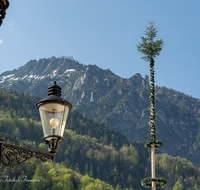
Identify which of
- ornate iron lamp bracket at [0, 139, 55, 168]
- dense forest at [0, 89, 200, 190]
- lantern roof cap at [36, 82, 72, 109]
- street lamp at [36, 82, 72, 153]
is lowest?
ornate iron lamp bracket at [0, 139, 55, 168]

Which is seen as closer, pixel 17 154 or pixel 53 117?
pixel 17 154

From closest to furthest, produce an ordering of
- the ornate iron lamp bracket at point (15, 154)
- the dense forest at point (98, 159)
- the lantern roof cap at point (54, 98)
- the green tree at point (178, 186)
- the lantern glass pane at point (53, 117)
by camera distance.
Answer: the ornate iron lamp bracket at point (15, 154)
the lantern glass pane at point (53, 117)
the lantern roof cap at point (54, 98)
the green tree at point (178, 186)
the dense forest at point (98, 159)

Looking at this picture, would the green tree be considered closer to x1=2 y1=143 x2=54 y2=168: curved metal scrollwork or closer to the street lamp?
the street lamp

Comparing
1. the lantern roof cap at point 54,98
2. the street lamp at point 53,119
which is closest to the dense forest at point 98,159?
the lantern roof cap at point 54,98

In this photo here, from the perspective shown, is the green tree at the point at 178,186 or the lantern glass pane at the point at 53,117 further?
the green tree at the point at 178,186

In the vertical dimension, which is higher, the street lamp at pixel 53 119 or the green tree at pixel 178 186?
the green tree at pixel 178 186

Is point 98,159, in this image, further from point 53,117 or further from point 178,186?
point 53,117

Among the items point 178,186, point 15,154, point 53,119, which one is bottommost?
point 15,154

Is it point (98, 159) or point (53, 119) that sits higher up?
point (98, 159)

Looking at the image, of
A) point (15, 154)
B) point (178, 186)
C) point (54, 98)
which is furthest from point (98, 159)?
point (15, 154)

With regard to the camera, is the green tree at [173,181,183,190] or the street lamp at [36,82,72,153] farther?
the green tree at [173,181,183,190]

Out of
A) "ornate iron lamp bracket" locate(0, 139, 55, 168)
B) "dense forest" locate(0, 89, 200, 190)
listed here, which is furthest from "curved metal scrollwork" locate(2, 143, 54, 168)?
"dense forest" locate(0, 89, 200, 190)

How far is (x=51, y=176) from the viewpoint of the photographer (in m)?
124

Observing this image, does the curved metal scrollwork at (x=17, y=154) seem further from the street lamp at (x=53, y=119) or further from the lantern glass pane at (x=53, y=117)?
the lantern glass pane at (x=53, y=117)
